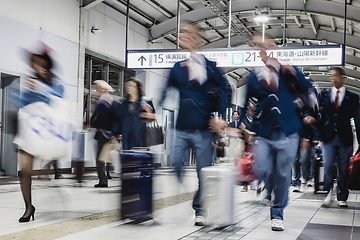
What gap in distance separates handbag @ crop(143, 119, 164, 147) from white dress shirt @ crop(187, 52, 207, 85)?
999mm

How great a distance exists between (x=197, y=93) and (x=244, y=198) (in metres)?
3.04

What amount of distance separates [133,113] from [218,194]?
5.74 feet

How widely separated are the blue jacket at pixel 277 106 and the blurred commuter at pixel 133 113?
130 centimetres

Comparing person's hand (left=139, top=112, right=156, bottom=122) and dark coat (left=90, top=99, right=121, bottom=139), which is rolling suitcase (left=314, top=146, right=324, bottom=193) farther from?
person's hand (left=139, top=112, right=156, bottom=122)

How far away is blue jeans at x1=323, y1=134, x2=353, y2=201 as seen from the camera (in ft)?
19.3

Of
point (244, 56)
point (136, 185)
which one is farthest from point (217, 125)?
point (244, 56)

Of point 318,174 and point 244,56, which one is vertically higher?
point 244,56

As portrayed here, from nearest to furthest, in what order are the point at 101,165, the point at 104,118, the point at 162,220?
the point at 162,220
the point at 104,118
the point at 101,165

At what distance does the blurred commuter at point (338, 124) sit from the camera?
19.2ft

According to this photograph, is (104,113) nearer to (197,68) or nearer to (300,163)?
(197,68)

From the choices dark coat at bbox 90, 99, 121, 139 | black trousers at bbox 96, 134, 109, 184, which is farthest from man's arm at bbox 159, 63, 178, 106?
black trousers at bbox 96, 134, 109, 184

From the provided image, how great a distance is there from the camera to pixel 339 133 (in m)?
5.84

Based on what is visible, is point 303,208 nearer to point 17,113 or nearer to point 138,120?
point 138,120

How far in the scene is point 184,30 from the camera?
433 cm
